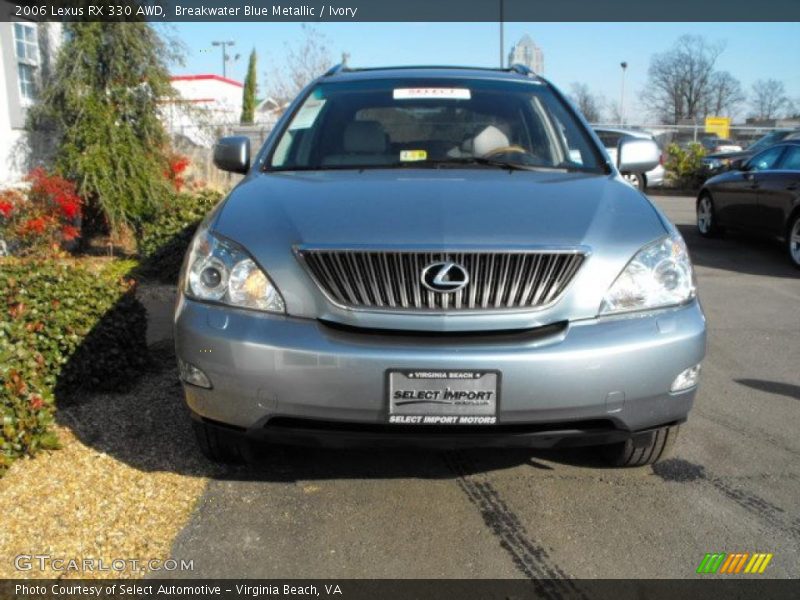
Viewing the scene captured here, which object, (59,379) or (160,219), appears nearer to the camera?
(59,379)

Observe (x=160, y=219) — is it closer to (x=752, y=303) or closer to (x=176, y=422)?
(x=176, y=422)

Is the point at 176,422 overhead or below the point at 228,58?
below

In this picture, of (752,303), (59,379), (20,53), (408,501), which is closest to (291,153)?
(59,379)

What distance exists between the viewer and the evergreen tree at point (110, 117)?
28.1 ft

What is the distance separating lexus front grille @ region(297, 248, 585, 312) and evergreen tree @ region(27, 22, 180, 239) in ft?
21.2

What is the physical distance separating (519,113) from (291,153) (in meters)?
1.29

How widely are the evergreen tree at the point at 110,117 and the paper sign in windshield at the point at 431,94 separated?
5.00 meters

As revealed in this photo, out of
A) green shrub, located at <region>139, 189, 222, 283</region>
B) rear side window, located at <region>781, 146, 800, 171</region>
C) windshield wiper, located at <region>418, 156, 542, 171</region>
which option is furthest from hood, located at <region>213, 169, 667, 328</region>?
rear side window, located at <region>781, 146, 800, 171</region>

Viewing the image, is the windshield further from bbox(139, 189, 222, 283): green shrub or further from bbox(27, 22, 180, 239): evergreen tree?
bbox(27, 22, 180, 239): evergreen tree

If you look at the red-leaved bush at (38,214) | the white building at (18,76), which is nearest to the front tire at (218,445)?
the red-leaved bush at (38,214)

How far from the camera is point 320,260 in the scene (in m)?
2.86

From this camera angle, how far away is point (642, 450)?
3.43 metres

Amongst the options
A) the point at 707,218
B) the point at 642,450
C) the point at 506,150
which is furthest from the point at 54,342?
the point at 707,218

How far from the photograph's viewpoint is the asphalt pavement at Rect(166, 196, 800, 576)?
2809 millimetres
